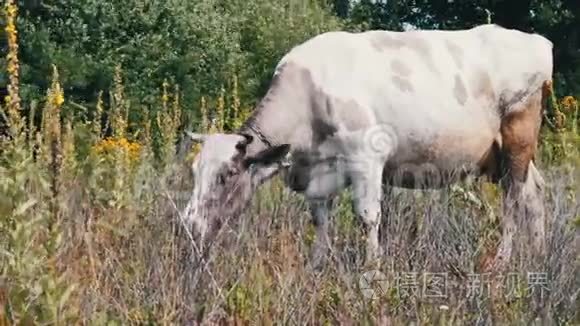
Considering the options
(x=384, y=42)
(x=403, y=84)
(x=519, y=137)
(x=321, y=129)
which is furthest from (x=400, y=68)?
(x=519, y=137)

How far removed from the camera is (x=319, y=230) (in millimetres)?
5496

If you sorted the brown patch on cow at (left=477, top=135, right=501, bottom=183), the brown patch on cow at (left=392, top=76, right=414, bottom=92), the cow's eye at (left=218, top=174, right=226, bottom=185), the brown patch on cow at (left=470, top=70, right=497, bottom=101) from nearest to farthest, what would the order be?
the cow's eye at (left=218, top=174, right=226, bottom=185) → the brown patch on cow at (left=392, top=76, right=414, bottom=92) → the brown patch on cow at (left=470, top=70, right=497, bottom=101) → the brown patch on cow at (left=477, top=135, right=501, bottom=183)

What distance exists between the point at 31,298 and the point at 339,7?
86.8 feet

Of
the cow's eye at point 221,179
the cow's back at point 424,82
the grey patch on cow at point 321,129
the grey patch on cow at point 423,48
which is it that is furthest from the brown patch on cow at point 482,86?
the cow's eye at point 221,179

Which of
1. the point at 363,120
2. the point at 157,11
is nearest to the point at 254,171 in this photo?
the point at 363,120

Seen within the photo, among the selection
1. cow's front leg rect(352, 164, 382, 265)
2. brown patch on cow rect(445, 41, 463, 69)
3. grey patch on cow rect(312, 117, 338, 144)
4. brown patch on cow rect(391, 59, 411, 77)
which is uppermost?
brown patch on cow rect(445, 41, 463, 69)

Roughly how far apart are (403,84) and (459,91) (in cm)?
44

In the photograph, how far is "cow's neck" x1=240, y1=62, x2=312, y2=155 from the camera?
595 centimetres

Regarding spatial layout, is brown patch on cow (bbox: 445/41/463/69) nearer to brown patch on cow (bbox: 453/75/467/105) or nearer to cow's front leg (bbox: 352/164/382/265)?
brown patch on cow (bbox: 453/75/467/105)

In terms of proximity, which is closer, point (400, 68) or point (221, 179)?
point (221, 179)

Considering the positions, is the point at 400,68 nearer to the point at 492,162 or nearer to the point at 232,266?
the point at 492,162

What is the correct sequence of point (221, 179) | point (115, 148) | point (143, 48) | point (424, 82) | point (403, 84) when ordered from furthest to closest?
point (143, 48)
point (424, 82)
point (403, 84)
point (115, 148)
point (221, 179)

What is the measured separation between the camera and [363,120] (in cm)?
593

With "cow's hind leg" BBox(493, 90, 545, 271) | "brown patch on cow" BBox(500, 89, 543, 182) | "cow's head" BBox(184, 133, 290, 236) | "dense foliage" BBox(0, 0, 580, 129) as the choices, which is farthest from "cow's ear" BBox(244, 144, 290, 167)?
"dense foliage" BBox(0, 0, 580, 129)
